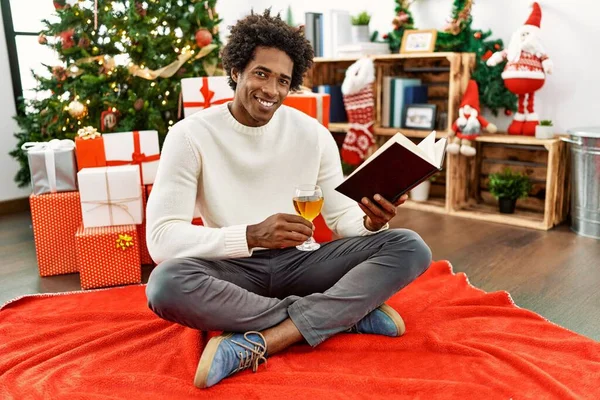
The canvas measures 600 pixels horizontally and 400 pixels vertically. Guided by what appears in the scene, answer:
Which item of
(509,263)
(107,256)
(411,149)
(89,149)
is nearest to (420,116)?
(509,263)

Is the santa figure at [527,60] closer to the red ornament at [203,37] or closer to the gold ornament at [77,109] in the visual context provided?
the red ornament at [203,37]

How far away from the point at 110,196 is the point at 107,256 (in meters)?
0.24

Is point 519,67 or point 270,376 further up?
point 519,67

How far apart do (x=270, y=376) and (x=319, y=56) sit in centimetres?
286

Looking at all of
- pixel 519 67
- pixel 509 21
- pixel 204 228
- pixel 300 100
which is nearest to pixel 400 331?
pixel 204 228

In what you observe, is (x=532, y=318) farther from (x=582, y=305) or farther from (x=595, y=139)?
(x=595, y=139)

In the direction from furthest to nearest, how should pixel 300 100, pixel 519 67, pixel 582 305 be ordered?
pixel 519 67, pixel 300 100, pixel 582 305

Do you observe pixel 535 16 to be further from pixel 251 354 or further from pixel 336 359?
pixel 251 354

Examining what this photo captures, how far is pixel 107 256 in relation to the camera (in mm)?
2143

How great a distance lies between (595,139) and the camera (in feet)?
8.59

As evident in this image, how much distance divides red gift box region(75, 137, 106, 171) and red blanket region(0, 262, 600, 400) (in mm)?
726

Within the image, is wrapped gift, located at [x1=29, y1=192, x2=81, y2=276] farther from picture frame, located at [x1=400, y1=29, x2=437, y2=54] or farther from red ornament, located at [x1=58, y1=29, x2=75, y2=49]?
picture frame, located at [x1=400, y1=29, x2=437, y2=54]

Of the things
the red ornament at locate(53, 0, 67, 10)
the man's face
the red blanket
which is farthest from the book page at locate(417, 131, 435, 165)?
the red ornament at locate(53, 0, 67, 10)

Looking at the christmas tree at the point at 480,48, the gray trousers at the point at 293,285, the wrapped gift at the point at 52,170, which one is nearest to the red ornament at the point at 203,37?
the wrapped gift at the point at 52,170
